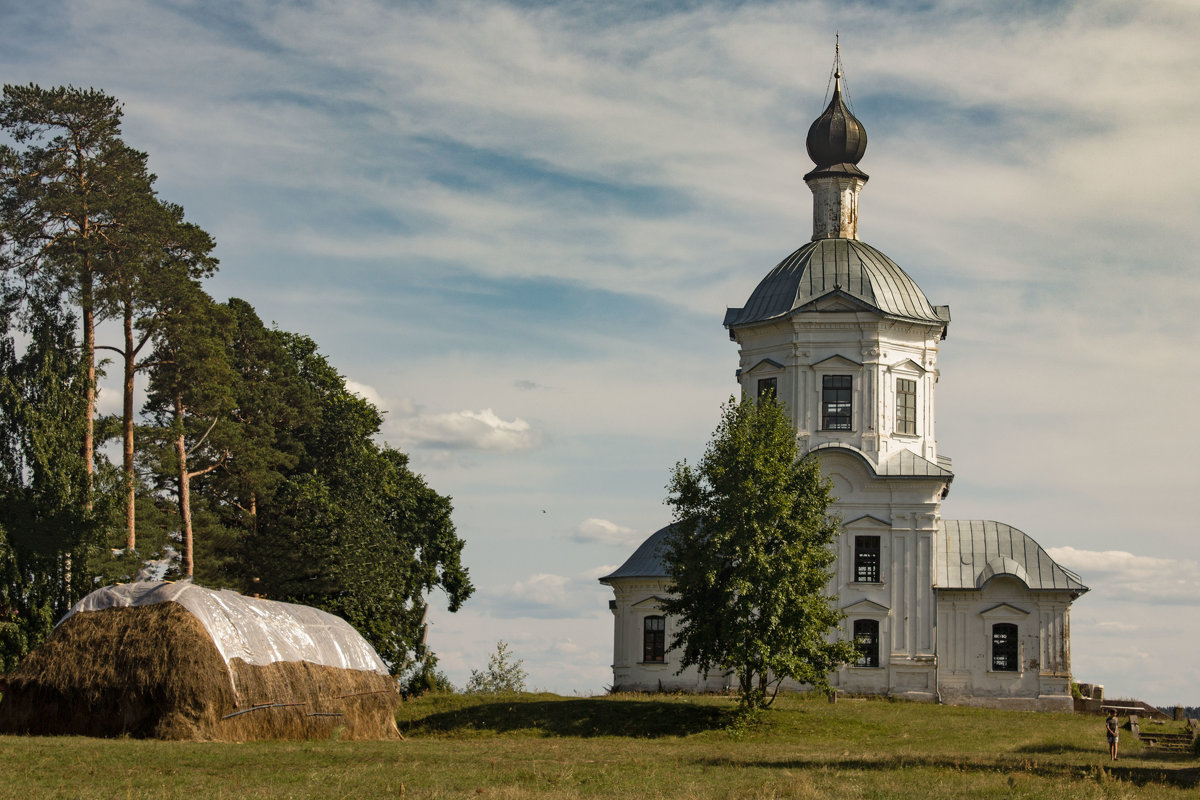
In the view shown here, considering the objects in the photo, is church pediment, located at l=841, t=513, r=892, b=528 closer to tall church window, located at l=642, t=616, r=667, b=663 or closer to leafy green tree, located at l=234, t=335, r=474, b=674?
tall church window, located at l=642, t=616, r=667, b=663

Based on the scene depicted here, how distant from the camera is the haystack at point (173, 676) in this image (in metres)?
26.4

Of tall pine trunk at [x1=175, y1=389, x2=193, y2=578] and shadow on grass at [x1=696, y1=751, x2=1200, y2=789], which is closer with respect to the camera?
shadow on grass at [x1=696, y1=751, x2=1200, y2=789]

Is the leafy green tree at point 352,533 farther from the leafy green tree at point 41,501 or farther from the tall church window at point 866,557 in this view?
the tall church window at point 866,557

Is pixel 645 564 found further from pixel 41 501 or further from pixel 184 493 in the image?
pixel 41 501

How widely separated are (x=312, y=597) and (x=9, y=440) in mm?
10325

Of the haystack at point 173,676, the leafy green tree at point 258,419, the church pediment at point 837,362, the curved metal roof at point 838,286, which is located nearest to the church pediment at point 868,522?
the church pediment at point 837,362

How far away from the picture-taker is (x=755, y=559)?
109 feet

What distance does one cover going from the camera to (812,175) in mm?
48281

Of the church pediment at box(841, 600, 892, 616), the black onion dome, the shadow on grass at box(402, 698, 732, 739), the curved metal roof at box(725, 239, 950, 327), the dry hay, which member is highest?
the black onion dome

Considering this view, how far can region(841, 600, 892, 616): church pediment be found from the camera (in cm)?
4241

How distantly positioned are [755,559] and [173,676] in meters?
13.3

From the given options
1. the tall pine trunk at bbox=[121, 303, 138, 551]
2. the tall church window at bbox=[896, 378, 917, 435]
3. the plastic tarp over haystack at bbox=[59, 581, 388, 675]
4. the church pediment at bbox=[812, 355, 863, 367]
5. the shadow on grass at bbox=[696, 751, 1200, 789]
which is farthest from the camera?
the tall church window at bbox=[896, 378, 917, 435]

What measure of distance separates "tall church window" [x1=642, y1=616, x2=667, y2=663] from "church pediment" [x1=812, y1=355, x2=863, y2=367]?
30.2 feet

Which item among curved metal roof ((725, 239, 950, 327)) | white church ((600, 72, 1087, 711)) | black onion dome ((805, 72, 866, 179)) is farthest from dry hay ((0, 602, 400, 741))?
black onion dome ((805, 72, 866, 179))
